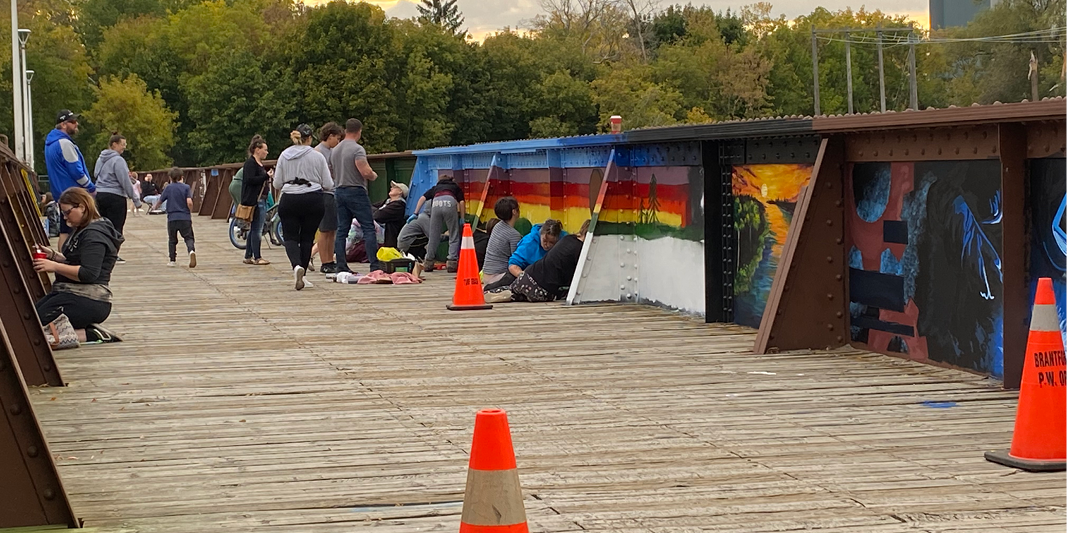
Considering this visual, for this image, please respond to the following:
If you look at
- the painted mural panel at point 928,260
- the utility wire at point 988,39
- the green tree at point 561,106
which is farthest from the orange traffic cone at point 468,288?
the green tree at point 561,106

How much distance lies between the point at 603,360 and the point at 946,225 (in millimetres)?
2394

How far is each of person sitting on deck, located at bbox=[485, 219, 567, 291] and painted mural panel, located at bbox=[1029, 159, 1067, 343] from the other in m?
6.68

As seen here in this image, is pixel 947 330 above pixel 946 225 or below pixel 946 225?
below

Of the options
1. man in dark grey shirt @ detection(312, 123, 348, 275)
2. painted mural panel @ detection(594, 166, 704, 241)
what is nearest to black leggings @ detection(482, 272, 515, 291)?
painted mural panel @ detection(594, 166, 704, 241)

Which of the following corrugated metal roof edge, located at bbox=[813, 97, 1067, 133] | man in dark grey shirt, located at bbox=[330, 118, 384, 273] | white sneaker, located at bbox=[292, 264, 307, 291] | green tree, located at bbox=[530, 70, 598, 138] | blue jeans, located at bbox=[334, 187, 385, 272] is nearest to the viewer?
corrugated metal roof edge, located at bbox=[813, 97, 1067, 133]

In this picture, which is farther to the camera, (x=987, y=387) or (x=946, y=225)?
(x=946, y=225)

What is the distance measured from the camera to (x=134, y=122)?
94.6m

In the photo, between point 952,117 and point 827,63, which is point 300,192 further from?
point 827,63

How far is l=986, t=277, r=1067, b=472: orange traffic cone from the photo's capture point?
597cm

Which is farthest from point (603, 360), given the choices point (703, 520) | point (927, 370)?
point (703, 520)

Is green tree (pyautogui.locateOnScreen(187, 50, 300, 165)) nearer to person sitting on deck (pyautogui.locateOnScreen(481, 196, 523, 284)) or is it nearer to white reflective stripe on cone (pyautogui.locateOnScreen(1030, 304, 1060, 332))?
person sitting on deck (pyautogui.locateOnScreen(481, 196, 523, 284))

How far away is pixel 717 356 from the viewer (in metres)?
9.90

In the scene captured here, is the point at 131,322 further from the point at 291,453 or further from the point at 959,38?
the point at 959,38

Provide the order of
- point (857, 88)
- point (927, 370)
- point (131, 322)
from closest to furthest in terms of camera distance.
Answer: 1. point (927, 370)
2. point (131, 322)
3. point (857, 88)
